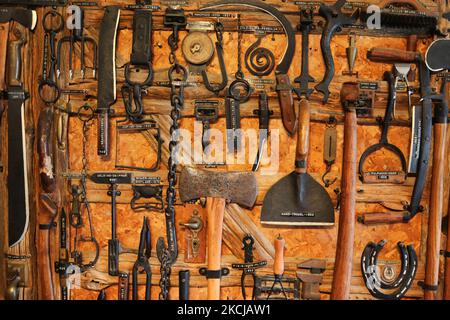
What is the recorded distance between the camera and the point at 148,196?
2984 millimetres

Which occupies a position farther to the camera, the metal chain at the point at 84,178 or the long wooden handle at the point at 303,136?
the metal chain at the point at 84,178

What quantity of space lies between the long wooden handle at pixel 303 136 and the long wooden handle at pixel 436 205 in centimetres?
93

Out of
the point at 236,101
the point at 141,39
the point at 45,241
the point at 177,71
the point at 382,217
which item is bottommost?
the point at 45,241

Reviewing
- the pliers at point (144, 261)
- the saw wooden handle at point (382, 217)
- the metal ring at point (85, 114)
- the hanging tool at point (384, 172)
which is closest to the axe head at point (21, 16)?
the metal ring at point (85, 114)

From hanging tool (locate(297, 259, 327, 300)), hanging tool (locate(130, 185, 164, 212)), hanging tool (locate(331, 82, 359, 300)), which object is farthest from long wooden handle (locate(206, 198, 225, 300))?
hanging tool (locate(331, 82, 359, 300))

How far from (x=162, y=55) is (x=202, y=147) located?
2.38 ft

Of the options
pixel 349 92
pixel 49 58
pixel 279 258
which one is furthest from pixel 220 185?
pixel 49 58

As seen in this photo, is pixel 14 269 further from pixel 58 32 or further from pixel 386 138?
pixel 386 138

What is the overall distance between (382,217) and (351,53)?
1.19 metres

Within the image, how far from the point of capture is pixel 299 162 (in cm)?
291

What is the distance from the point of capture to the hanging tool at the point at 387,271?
3012 millimetres

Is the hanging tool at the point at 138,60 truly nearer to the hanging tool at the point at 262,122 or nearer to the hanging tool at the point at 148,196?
the hanging tool at the point at 148,196

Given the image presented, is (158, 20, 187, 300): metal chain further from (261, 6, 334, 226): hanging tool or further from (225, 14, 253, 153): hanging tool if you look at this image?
(261, 6, 334, 226): hanging tool

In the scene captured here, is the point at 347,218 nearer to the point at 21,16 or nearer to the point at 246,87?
the point at 246,87
